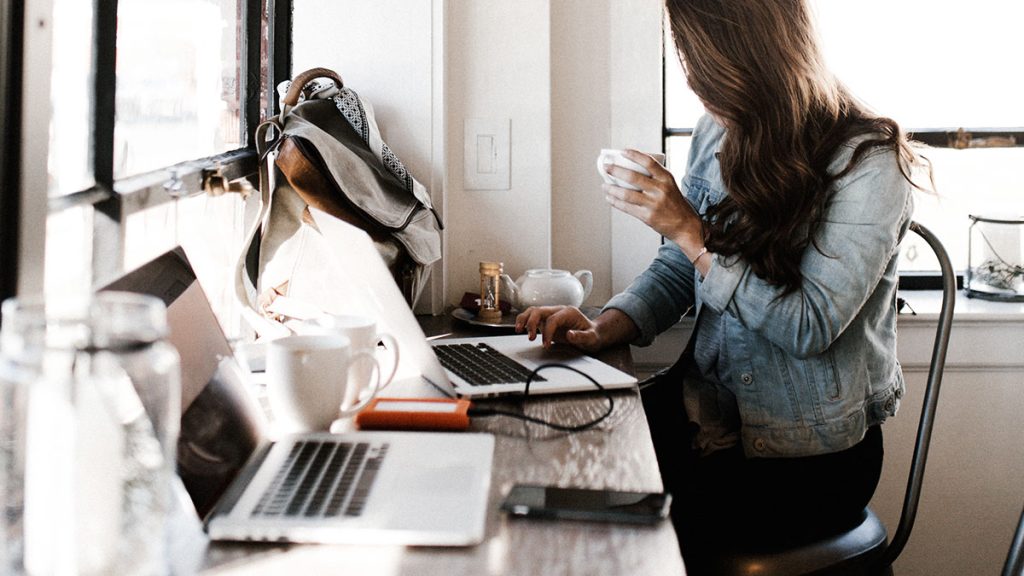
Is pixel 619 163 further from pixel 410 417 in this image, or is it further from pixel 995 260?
pixel 995 260

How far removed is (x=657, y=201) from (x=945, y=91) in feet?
4.02

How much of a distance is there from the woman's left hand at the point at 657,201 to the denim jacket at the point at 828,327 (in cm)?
9

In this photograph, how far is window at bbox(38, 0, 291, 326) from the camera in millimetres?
1134

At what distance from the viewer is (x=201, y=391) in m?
0.97

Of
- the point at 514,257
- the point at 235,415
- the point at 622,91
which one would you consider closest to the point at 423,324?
the point at 514,257

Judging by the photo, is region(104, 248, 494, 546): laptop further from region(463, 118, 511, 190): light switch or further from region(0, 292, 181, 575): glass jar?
region(463, 118, 511, 190): light switch

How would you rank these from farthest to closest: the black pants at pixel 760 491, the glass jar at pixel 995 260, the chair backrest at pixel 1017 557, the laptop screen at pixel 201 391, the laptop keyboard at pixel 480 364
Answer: the glass jar at pixel 995 260 → the black pants at pixel 760 491 → the laptop keyboard at pixel 480 364 → the chair backrest at pixel 1017 557 → the laptop screen at pixel 201 391

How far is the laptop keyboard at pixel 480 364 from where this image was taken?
1.35 m

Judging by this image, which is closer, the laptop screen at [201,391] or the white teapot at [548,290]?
the laptop screen at [201,391]

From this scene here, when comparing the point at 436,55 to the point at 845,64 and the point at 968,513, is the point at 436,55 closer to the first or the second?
the point at 845,64

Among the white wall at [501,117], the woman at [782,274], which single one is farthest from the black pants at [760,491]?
the white wall at [501,117]

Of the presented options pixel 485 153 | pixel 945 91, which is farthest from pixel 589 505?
pixel 945 91

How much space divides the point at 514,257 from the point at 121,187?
1079 millimetres

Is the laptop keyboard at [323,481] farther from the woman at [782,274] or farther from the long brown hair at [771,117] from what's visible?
the long brown hair at [771,117]
